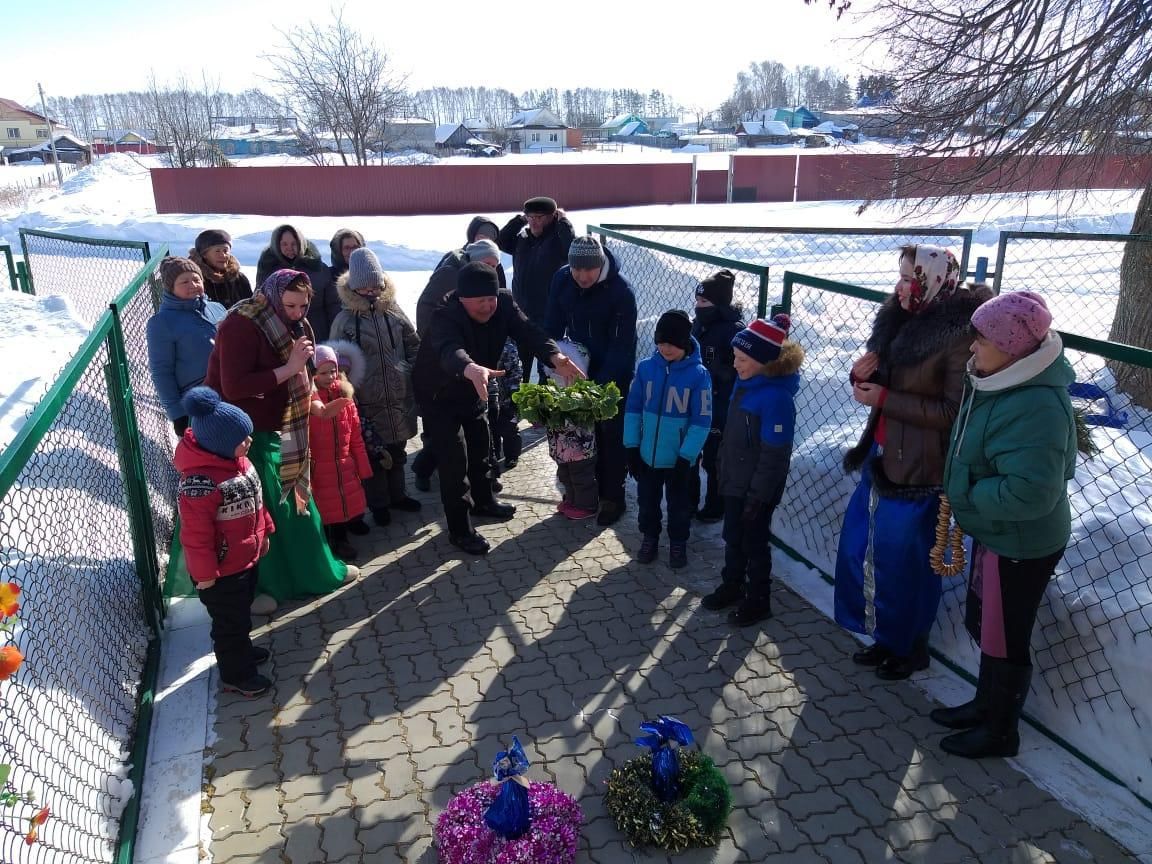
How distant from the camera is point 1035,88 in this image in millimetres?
6965

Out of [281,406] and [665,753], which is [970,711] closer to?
[665,753]

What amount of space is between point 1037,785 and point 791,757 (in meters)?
0.92

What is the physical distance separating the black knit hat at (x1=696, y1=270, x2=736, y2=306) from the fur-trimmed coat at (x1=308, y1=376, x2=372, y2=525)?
2.19 meters

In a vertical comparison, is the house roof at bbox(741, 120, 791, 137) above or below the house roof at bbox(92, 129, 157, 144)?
below

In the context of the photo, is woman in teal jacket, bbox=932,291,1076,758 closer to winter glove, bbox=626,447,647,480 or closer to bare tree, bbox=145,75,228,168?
winter glove, bbox=626,447,647,480

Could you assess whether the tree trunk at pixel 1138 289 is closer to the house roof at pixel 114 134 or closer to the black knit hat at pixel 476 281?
the black knit hat at pixel 476 281

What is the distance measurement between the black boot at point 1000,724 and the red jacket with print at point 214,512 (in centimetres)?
306

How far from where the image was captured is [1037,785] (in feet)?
10.2

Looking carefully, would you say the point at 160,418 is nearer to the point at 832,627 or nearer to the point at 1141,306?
the point at 832,627

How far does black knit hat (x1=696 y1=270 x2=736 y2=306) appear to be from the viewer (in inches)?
188

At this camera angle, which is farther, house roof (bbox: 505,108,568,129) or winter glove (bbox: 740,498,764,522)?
house roof (bbox: 505,108,568,129)

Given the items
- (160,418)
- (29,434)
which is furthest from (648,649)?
(160,418)

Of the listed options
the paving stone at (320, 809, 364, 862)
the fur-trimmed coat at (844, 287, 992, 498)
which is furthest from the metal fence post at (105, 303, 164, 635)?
the fur-trimmed coat at (844, 287, 992, 498)

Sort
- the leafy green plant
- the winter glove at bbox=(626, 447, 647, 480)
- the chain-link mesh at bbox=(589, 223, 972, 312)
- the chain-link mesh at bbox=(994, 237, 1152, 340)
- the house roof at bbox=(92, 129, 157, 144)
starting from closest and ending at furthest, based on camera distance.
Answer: the winter glove at bbox=(626, 447, 647, 480) → the leafy green plant → the chain-link mesh at bbox=(994, 237, 1152, 340) → the chain-link mesh at bbox=(589, 223, 972, 312) → the house roof at bbox=(92, 129, 157, 144)
